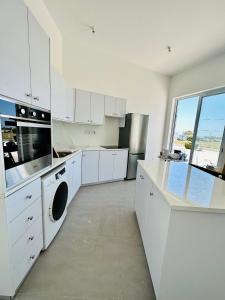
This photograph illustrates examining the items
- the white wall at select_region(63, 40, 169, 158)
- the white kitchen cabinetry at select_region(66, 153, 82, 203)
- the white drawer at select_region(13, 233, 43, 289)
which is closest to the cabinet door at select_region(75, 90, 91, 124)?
the white wall at select_region(63, 40, 169, 158)

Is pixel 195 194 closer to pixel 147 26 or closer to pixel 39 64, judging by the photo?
pixel 39 64

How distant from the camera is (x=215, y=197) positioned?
1.09 m

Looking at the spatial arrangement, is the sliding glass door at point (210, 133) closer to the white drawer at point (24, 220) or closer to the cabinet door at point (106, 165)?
the cabinet door at point (106, 165)

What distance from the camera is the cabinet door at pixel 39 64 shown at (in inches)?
48.7

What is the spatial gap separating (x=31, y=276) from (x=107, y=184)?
2.39 m

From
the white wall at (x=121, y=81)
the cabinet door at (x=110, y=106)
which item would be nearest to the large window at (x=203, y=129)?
the white wall at (x=121, y=81)

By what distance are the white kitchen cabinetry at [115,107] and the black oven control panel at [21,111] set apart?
2196mm

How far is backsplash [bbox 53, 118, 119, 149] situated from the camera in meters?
3.17

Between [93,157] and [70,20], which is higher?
[70,20]

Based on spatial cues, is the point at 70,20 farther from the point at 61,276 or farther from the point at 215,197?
the point at 61,276

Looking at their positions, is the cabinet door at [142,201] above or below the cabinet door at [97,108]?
below

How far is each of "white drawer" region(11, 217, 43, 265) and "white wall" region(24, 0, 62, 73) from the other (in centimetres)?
255

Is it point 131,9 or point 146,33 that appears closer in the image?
point 131,9

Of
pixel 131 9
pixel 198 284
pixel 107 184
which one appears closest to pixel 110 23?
pixel 131 9
